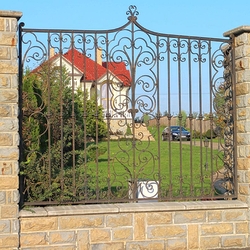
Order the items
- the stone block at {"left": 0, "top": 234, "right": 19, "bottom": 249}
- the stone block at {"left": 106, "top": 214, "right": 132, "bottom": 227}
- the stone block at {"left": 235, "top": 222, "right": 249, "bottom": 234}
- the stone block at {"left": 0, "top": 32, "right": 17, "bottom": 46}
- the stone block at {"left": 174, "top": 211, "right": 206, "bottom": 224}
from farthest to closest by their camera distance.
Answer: the stone block at {"left": 235, "top": 222, "right": 249, "bottom": 234}
the stone block at {"left": 174, "top": 211, "right": 206, "bottom": 224}
the stone block at {"left": 106, "top": 214, "right": 132, "bottom": 227}
the stone block at {"left": 0, "top": 32, "right": 17, "bottom": 46}
the stone block at {"left": 0, "top": 234, "right": 19, "bottom": 249}

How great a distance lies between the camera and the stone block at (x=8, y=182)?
5.52 meters

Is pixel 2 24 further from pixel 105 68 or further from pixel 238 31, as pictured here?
Answer: pixel 105 68

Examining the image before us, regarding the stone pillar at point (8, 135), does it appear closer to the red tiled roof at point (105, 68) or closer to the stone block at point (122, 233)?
the red tiled roof at point (105, 68)

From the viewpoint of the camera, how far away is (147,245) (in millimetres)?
5977

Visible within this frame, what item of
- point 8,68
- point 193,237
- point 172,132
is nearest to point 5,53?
point 8,68

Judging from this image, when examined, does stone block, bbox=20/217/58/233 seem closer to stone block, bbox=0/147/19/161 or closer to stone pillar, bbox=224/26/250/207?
stone block, bbox=0/147/19/161

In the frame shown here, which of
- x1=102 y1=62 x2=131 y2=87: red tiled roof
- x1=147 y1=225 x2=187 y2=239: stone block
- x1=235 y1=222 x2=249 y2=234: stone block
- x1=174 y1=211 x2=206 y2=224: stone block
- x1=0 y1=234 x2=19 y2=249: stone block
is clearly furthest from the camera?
x1=235 y1=222 x2=249 y2=234: stone block

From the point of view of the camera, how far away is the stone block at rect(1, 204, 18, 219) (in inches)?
217

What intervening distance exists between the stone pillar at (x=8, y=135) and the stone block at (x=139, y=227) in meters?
1.37

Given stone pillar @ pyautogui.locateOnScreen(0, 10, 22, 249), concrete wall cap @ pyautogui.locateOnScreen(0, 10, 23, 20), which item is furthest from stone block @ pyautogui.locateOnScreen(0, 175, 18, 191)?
concrete wall cap @ pyautogui.locateOnScreen(0, 10, 23, 20)

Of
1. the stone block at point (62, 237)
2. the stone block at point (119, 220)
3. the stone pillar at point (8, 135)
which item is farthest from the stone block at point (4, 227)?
the stone block at point (119, 220)

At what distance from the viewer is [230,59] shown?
6.67 metres

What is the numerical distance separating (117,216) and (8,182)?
132 cm

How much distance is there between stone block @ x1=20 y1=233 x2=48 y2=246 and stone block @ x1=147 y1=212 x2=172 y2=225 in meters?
1.24
